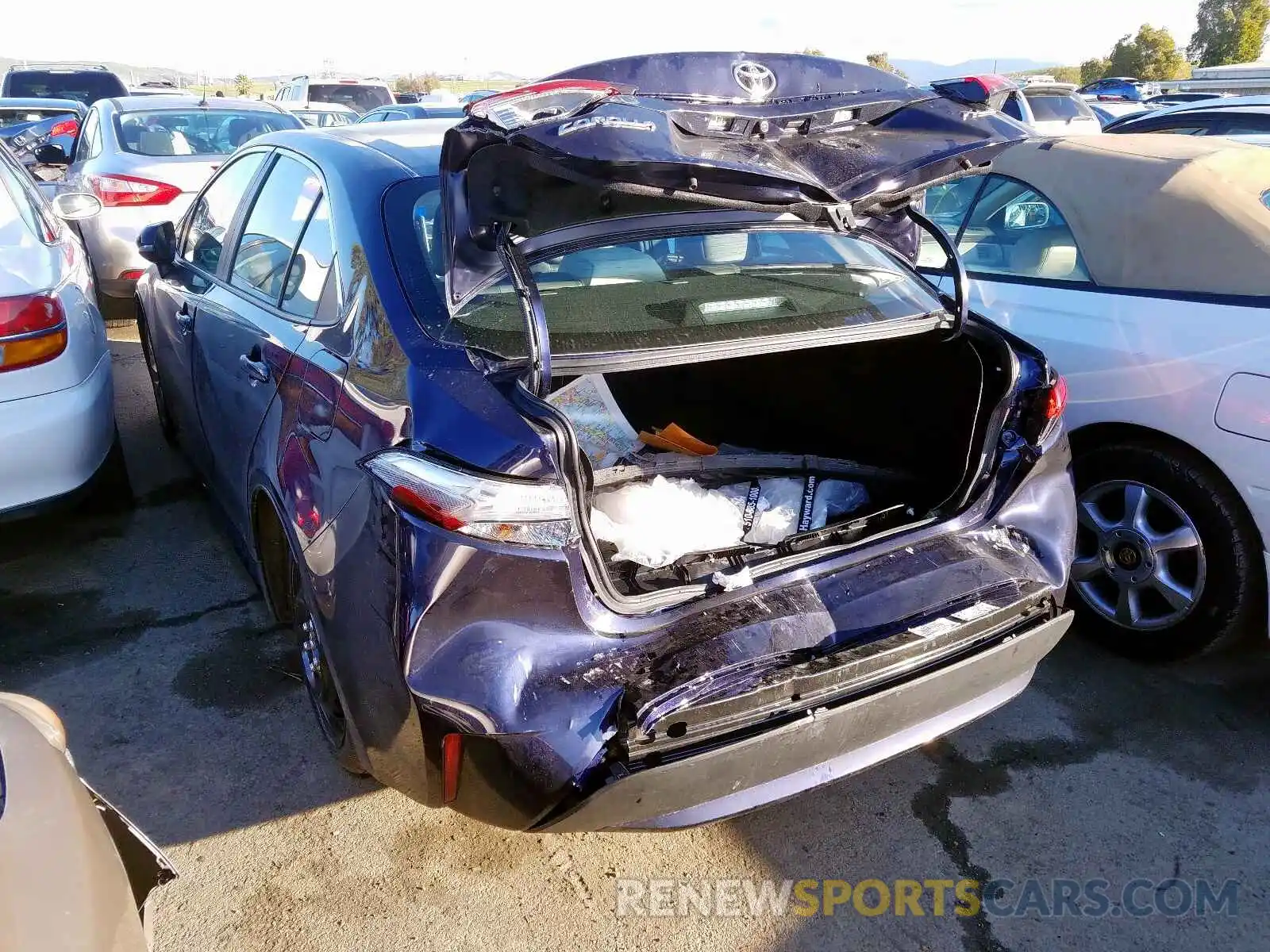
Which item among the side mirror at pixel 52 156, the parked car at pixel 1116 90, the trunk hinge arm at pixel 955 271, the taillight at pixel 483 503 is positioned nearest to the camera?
the taillight at pixel 483 503

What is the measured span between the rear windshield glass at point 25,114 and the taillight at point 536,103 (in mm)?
13564

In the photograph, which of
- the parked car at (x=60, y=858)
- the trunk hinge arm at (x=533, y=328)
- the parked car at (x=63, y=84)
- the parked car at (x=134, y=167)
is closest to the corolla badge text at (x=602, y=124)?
the trunk hinge arm at (x=533, y=328)

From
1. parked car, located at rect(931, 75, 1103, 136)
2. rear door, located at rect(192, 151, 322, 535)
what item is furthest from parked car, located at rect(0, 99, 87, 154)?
parked car, located at rect(931, 75, 1103, 136)

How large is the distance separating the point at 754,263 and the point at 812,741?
1274 millimetres

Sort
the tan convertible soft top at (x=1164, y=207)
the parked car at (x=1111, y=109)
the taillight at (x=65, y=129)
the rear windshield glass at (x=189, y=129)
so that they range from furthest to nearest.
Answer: the parked car at (x=1111, y=109)
the taillight at (x=65, y=129)
the rear windshield glass at (x=189, y=129)
the tan convertible soft top at (x=1164, y=207)

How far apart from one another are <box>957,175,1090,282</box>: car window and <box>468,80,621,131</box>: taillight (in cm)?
214

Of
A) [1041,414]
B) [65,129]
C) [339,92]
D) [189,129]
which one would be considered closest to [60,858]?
[1041,414]

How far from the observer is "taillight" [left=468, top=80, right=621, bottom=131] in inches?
71.8

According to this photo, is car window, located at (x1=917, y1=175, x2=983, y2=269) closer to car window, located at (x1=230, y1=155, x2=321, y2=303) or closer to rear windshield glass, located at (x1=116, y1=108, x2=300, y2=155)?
car window, located at (x1=230, y1=155, x2=321, y2=303)

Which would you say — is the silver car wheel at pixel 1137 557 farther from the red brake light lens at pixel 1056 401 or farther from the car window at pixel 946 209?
the car window at pixel 946 209

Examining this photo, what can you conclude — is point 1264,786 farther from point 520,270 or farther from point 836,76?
point 520,270

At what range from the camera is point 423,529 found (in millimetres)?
1779

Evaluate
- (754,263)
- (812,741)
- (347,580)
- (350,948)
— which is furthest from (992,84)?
(350,948)

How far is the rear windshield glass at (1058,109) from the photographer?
13.1 metres
